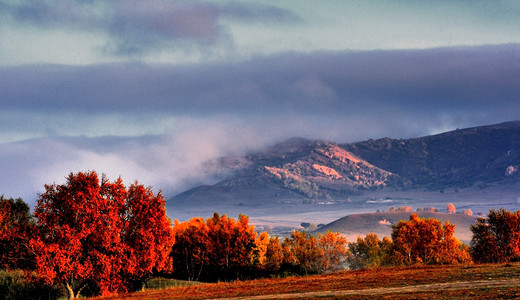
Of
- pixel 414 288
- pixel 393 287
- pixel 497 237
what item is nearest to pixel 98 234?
pixel 393 287

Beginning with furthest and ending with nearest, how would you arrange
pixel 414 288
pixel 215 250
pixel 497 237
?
pixel 497 237 < pixel 215 250 < pixel 414 288

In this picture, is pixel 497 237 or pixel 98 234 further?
pixel 497 237

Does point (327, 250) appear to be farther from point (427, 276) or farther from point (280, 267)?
point (427, 276)

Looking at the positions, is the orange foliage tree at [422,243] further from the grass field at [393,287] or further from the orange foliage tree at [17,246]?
the orange foliage tree at [17,246]

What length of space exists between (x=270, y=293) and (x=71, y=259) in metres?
22.9

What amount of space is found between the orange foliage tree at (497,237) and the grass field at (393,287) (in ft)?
282

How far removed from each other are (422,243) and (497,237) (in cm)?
1878

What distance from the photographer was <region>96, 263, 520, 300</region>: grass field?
37.2 meters

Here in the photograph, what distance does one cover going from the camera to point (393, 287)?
42.2m

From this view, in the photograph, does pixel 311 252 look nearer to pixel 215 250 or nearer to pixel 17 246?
pixel 215 250

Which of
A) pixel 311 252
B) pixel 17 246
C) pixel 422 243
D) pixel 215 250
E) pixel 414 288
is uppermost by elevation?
pixel 17 246

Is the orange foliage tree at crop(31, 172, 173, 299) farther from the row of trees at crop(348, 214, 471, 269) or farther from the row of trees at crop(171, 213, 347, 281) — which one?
the row of trees at crop(348, 214, 471, 269)

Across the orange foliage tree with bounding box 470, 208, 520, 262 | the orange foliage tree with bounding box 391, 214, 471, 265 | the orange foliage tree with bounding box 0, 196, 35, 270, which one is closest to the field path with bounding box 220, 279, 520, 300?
the orange foliage tree with bounding box 0, 196, 35, 270

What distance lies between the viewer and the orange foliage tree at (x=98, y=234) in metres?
56.1
